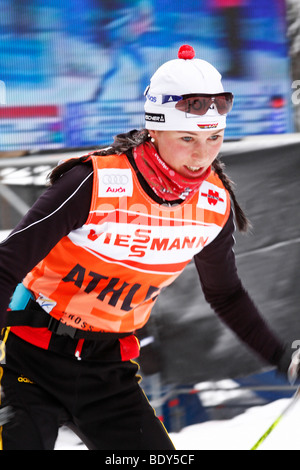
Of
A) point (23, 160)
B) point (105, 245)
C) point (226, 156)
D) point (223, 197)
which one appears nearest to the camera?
point (105, 245)

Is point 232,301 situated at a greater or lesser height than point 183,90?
lesser

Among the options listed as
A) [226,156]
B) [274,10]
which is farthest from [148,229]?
[274,10]

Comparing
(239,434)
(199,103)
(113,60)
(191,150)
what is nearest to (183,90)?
(199,103)

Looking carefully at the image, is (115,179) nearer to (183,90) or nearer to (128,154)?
(128,154)

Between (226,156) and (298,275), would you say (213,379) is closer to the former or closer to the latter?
(298,275)

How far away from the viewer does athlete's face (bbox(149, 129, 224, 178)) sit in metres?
2.01

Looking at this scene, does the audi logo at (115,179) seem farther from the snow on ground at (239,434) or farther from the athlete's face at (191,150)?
the snow on ground at (239,434)

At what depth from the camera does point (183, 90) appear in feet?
6.77

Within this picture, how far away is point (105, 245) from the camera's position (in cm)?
208

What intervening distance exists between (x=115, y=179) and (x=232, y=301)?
0.72 metres

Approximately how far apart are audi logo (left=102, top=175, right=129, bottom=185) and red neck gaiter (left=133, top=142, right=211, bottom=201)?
0.06 meters

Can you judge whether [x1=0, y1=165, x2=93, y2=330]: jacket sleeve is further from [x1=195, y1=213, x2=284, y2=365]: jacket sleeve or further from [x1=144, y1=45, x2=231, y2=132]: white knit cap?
[x1=195, y1=213, x2=284, y2=365]: jacket sleeve

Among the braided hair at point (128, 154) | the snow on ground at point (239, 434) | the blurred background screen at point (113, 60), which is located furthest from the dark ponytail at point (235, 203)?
the snow on ground at point (239, 434)

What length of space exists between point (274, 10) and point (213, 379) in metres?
2.14
